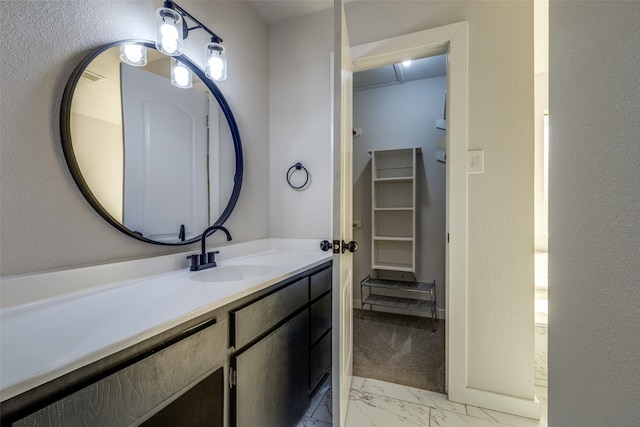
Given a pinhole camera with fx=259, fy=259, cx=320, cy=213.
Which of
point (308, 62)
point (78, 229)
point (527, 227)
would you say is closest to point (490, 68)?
point (527, 227)

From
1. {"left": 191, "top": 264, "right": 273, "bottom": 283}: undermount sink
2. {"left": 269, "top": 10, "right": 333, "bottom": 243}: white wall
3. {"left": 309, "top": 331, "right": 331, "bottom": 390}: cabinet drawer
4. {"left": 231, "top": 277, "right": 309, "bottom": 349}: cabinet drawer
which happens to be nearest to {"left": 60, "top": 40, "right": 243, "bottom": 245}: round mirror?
{"left": 191, "top": 264, "right": 273, "bottom": 283}: undermount sink

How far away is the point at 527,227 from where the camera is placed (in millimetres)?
1407

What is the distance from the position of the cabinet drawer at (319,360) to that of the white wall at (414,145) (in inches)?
54.8

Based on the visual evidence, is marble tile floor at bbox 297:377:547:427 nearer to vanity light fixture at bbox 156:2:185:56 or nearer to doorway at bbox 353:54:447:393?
doorway at bbox 353:54:447:393

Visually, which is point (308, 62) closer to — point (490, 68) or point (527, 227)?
point (490, 68)

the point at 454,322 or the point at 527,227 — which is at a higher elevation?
the point at 527,227

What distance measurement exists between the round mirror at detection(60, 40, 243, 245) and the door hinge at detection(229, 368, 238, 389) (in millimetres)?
698

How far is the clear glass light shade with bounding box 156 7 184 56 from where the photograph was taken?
3.86 ft

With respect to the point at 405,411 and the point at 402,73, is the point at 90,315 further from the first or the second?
the point at 402,73

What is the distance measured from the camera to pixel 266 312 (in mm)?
1078

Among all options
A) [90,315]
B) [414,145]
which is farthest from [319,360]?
[414,145]

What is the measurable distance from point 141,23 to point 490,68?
1.79 metres

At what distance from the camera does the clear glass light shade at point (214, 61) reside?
4.84 feet

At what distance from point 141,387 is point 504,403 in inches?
70.0
